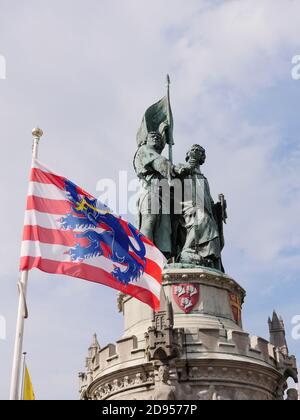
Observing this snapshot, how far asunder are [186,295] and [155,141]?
30.6 feet

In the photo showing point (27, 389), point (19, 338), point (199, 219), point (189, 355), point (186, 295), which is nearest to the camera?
point (19, 338)

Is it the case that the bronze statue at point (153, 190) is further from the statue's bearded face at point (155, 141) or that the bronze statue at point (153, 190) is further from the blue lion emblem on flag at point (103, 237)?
the blue lion emblem on flag at point (103, 237)

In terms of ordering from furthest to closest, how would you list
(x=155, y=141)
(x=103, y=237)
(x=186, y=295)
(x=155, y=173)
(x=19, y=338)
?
(x=155, y=141) < (x=155, y=173) < (x=186, y=295) < (x=103, y=237) < (x=19, y=338)

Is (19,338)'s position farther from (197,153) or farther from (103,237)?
(197,153)

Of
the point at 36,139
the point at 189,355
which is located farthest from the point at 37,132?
the point at 189,355

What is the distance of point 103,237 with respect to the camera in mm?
20281

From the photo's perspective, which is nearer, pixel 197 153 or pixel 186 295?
pixel 186 295

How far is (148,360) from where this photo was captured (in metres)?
25.0

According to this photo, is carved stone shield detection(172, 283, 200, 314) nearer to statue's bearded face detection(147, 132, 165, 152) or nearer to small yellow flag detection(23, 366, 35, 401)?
small yellow flag detection(23, 366, 35, 401)

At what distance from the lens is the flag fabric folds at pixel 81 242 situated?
60.1 feet

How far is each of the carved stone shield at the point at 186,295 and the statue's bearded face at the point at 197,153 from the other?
8.14 meters

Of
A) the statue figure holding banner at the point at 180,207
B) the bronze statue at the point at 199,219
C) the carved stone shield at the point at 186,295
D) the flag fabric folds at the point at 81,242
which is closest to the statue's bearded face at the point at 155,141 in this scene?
the statue figure holding banner at the point at 180,207

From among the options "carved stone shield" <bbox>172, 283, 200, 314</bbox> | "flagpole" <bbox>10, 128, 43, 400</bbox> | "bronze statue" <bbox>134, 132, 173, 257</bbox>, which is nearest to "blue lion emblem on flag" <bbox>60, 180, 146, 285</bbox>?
"flagpole" <bbox>10, 128, 43, 400</bbox>
